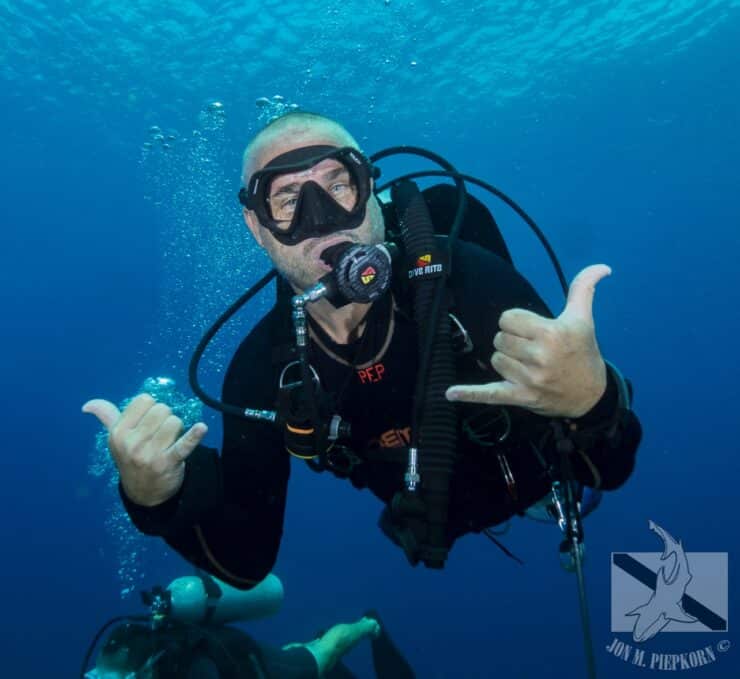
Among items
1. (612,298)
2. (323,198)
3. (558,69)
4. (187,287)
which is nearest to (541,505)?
(323,198)

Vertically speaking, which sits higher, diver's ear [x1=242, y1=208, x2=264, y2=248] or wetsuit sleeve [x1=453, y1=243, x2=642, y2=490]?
diver's ear [x1=242, y1=208, x2=264, y2=248]

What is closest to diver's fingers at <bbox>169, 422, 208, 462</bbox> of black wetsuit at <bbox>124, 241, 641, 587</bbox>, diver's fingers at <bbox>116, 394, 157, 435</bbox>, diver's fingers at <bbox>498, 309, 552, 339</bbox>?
diver's fingers at <bbox>116, 394, 157, 435</bbox>

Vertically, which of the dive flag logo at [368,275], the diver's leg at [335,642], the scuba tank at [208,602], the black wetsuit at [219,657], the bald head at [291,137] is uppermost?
the bald head at [291,137]

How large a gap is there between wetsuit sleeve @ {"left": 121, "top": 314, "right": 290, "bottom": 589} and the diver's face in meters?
0.66

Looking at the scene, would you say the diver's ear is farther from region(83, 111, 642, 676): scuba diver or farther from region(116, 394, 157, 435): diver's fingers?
region(116, 394, 157, 435): diver's fingers

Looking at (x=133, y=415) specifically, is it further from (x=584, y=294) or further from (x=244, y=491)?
(x=584, y=294)

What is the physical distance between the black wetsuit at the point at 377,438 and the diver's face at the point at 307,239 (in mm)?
469

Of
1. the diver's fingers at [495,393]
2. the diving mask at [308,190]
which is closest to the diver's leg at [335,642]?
the diving mask at [308,190]

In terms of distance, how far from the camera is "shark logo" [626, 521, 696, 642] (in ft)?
24.0

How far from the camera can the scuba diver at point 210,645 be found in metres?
5.43

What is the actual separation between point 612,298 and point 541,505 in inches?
3586

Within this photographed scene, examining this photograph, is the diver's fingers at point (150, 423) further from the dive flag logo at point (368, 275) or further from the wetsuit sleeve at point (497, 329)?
the wetsuit sleeve at point (497, 329)

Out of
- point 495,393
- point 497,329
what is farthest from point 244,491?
point 495,393

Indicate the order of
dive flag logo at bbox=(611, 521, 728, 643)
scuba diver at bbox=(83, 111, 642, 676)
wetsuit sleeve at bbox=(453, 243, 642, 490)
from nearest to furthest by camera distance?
scuba diver at bbox=(83, 111, 642, 676)
wetsuit sleeve at bbox=(453, 243, 642, 490)
dive flag logo at bbox=(611, 521, 728, 643)
